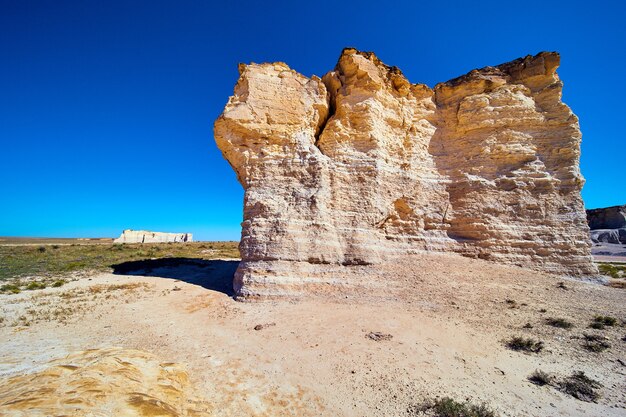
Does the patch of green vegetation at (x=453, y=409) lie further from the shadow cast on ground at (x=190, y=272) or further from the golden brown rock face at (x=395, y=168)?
the shadow cast on ground at (x=190, y=272)

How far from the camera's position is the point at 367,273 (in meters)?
10.2

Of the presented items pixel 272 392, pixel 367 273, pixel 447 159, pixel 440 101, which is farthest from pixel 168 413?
pixel 440 101

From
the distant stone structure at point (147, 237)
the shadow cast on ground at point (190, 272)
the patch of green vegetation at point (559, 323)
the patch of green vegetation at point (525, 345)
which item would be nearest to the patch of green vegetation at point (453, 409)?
the patch of green vegetation at point (525, 345)

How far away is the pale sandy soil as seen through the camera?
4.58 metres

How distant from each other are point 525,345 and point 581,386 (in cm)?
145

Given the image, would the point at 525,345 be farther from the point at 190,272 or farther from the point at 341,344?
the point at 190,272

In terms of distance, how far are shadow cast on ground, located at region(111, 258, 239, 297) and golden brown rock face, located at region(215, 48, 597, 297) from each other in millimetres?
2470

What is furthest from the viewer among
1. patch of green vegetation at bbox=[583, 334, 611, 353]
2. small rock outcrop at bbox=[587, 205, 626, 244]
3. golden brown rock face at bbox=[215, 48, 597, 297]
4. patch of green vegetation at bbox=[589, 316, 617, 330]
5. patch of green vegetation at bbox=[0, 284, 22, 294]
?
small rock outcrop at bbox=[587, 205, 626, 244]

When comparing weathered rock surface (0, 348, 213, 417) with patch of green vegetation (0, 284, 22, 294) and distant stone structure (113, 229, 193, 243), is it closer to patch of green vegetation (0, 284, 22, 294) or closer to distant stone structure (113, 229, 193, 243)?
patch of green vegetation (0, 284, 22, 294)

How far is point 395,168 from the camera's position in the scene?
40.2ft

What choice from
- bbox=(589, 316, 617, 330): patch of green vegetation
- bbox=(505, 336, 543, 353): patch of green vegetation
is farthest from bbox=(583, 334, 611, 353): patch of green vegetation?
bbox=(505, 336, 543, 353): patch of green vegetation

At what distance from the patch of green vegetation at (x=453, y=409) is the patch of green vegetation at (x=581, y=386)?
172 centimetres

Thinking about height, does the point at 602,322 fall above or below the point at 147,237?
below

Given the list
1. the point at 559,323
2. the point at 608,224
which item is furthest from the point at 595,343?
the point at 608,224
